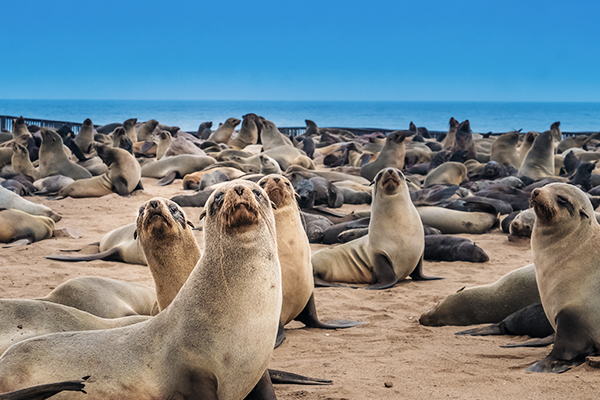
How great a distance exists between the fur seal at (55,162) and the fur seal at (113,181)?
3.99ft

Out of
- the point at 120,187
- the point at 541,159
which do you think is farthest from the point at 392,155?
the point at 120,187

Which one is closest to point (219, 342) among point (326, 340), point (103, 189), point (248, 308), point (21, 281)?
point (248, 308)

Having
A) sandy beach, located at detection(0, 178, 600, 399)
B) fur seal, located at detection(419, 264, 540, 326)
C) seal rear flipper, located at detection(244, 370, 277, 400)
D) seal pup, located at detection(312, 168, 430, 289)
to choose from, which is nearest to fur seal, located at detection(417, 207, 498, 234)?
sandy beach, located at detection(0, 178, 600, 399)

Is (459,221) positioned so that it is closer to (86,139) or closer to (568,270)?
(568,270)

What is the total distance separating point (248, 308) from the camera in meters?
2.49

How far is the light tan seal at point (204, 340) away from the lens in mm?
2402

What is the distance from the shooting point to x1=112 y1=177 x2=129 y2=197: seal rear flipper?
11.0 meters

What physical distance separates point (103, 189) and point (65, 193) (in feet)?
2.08

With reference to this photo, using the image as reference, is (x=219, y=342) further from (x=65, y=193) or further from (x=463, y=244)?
(x=65, y=193)

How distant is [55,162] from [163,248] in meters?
9.76

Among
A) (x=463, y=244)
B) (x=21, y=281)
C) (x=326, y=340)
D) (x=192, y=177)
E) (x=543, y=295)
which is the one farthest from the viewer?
(x=192, y=177)

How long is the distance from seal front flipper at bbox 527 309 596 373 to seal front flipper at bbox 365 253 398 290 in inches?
94.9

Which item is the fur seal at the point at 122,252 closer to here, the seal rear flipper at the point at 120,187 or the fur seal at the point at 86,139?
the seal rear flipper at the point at 120,187

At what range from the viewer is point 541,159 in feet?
42.1
